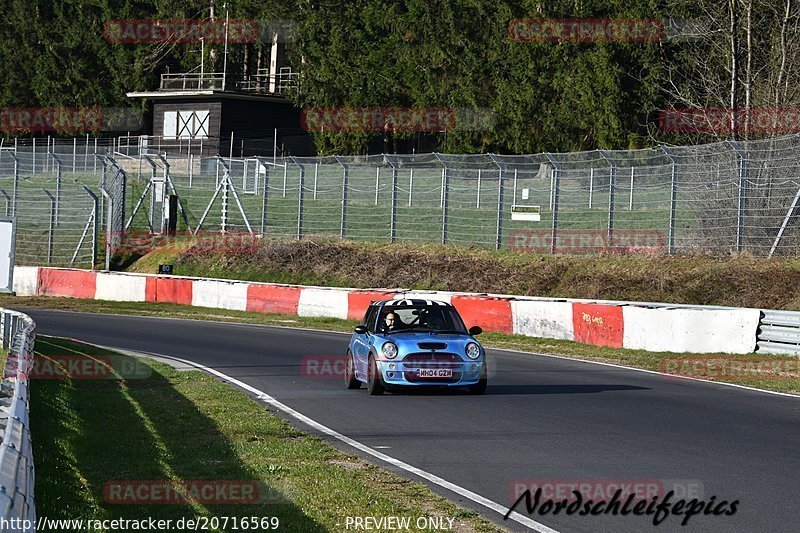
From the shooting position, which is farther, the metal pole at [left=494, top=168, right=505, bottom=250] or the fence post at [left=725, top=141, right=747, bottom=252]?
the metal pole at [left=494, top=168, right=505, bottom=250]

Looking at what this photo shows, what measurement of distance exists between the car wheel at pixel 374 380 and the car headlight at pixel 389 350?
0.22 m

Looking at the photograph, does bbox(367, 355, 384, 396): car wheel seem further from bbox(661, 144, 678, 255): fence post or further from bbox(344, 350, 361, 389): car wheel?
bbox(661, 144, 678, 255): fence post

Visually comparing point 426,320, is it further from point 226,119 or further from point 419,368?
point 226,119

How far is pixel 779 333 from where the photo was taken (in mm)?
22172

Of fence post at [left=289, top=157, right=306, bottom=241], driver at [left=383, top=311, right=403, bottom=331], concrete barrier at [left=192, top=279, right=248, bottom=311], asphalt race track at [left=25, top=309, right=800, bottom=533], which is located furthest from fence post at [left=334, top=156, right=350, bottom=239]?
driver at [left=383, top=311, right=403, bottom=331]

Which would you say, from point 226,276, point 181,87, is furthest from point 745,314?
point 181,87

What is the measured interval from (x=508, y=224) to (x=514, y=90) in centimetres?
1696

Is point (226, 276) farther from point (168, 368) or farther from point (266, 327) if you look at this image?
point (168, 368)

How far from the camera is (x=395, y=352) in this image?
16.3 m

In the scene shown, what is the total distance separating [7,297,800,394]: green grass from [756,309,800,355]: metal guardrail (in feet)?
0.94

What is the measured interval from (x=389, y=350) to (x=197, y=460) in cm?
578

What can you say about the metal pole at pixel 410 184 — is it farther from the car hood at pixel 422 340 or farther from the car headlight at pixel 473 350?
the car headlight at pixel 473 350

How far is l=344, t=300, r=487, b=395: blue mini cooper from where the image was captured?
53.7 feet

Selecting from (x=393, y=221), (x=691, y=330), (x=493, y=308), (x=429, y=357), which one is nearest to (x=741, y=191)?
(x=493, y=308)
